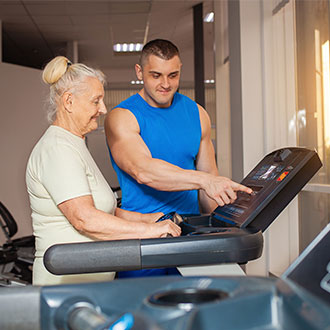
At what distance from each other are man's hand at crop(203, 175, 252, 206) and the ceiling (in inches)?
210

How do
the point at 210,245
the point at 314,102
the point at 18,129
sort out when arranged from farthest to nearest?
the point at 18,129 → the point at 314,102 → the point at 210,245

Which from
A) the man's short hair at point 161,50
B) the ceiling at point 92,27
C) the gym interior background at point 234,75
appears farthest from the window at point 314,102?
the ceiling at point 92,27

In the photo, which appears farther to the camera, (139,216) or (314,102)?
(314,102)

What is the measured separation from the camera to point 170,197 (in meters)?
1.94

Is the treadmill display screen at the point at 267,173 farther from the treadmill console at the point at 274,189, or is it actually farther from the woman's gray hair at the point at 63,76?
the woman's gray hair at the point at 63,76

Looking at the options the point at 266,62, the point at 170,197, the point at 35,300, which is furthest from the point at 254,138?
the point at 35,300

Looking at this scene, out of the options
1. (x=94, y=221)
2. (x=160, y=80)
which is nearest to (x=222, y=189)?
(x=94, y=221)

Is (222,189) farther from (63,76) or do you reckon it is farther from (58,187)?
(63,76)

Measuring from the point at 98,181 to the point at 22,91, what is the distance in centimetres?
606

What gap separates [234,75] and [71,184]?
2.18m

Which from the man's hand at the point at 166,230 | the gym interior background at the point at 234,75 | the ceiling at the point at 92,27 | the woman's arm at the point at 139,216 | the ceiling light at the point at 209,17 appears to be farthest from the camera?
the ceiling light at the point at 209,17

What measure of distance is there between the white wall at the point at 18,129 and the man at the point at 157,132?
17.1 feet

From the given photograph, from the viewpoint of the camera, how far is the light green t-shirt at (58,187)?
4.65 feet

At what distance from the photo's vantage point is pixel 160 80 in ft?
6.19
